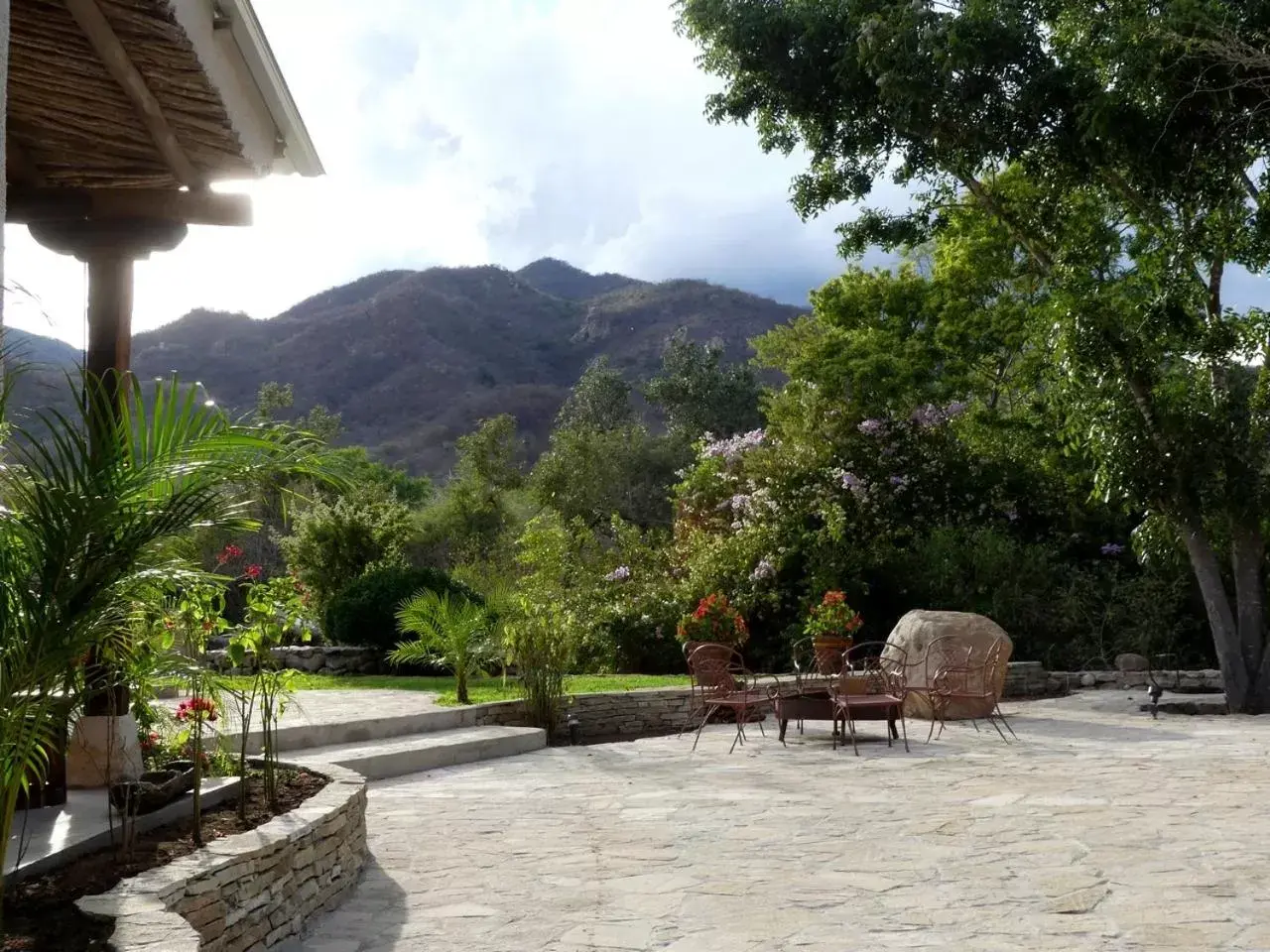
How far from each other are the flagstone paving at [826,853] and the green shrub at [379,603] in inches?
272

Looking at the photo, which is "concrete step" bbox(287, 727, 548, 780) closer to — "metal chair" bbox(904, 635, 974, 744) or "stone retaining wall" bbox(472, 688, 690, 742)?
"stone retaining wall" bbox(472, 688, 690, 742)

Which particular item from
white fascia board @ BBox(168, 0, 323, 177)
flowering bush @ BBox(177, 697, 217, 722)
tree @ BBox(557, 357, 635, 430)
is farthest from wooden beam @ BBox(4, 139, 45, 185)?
tree @ BBox(557, 357, 635, 430)

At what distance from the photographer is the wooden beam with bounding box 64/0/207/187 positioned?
481cm

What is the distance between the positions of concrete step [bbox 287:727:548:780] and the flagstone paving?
22 centimetres

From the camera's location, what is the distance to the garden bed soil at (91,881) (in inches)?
135

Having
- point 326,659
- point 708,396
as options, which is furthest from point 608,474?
point 326,659

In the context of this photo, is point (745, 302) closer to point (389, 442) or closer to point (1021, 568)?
point (389, 442)

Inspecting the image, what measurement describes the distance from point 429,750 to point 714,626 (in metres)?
3.84

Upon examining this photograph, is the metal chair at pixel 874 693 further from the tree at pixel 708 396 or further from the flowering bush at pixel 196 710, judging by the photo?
the tree at pixel 708 396

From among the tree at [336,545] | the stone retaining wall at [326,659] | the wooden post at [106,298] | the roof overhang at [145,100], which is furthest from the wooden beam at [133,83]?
the tree at [336,545]

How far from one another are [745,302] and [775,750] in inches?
2390

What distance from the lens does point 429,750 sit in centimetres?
896

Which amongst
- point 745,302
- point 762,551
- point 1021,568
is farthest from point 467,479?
point 745,302

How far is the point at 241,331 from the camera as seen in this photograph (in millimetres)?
68688
